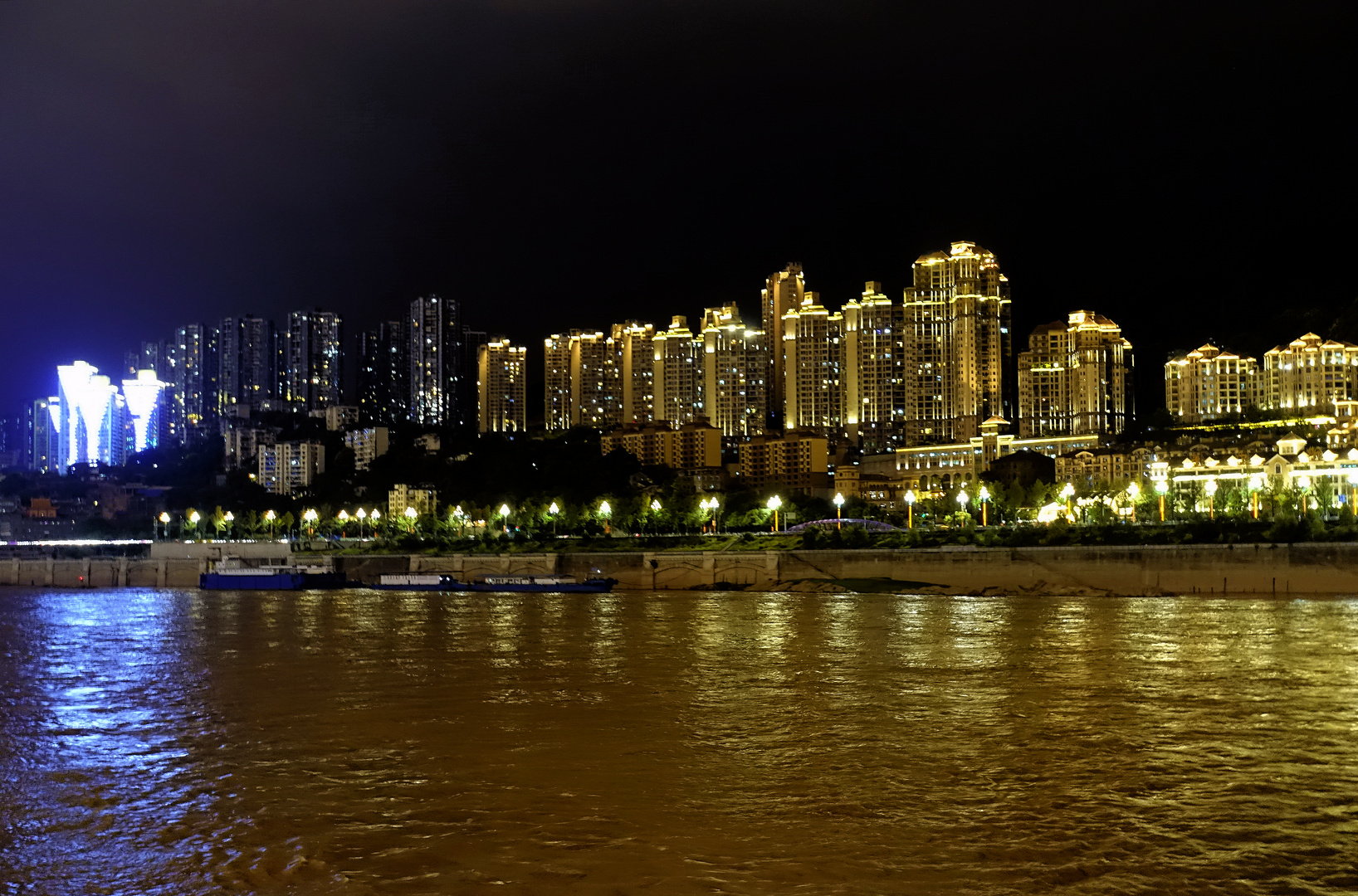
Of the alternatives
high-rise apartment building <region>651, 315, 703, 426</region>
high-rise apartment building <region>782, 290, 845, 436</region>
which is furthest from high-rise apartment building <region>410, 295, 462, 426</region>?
high-rise apartment building <region>782, 290, 845, 436</region>

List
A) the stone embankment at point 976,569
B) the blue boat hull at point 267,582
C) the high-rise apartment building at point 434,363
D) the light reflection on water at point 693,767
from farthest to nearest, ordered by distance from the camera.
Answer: the high-rise apartment building at point 434,363, the blue boat hull at point 267,582, the stone embankment at point 976,569, the light reflection on water at point 693,767

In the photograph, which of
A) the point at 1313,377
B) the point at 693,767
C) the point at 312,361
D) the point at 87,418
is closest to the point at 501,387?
the point at 312,361

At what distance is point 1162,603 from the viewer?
2936 cm

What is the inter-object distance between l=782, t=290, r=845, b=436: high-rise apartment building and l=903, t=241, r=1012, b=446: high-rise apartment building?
5.52 meters

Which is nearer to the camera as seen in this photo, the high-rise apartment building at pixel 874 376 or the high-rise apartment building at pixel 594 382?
the high-rise apartment building at pixel 874 376

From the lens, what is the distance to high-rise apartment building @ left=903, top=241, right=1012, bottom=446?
81312mm

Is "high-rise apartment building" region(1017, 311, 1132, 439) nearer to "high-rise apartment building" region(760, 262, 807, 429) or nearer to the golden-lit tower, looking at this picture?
"high-rise apartment building" region(760, 262, 807, 429)

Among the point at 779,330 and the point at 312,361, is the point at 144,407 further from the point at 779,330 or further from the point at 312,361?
the point at 779,330

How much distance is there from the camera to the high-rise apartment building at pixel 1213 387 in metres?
74.0

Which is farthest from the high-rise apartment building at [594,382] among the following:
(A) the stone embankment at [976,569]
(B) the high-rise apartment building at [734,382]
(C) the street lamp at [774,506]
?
(A) the stone embankment at [976,569]

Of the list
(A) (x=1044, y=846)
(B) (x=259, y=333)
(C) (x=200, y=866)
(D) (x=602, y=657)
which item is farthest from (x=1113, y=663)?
(B) (x=259, y=333)

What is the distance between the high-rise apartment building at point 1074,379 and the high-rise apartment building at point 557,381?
117 feet

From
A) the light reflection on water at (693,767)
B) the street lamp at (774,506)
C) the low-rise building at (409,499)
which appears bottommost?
the light reflection on water at (693,767)

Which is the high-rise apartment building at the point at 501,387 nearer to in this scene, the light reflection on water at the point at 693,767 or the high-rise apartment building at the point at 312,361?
the high-rise apartment building at the point at 312,361
